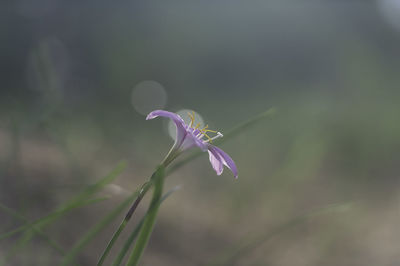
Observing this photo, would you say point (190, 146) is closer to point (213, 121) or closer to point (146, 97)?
point (146, 97)

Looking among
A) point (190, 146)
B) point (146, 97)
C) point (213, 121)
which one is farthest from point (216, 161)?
point (213, 121)

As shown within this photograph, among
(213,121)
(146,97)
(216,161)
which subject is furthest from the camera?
(213,121)

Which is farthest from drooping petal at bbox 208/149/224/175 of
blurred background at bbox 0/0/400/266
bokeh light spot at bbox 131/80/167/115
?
bokeh light spot at bbox 131/80/167/115

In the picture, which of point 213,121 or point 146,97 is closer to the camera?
point 146,97

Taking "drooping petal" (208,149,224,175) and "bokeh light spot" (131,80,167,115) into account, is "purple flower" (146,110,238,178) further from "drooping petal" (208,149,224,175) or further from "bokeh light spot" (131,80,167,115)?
"bokeh light spot" (131,80,167,115)

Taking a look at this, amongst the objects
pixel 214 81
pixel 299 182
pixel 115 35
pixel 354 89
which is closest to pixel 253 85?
pixel 214 81

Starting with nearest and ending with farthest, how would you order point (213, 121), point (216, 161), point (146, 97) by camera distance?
point (216, 161) → point (146, 97) → point (213, 121)

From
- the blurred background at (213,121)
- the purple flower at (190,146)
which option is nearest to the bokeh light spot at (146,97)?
the blurred background at (213,121)
